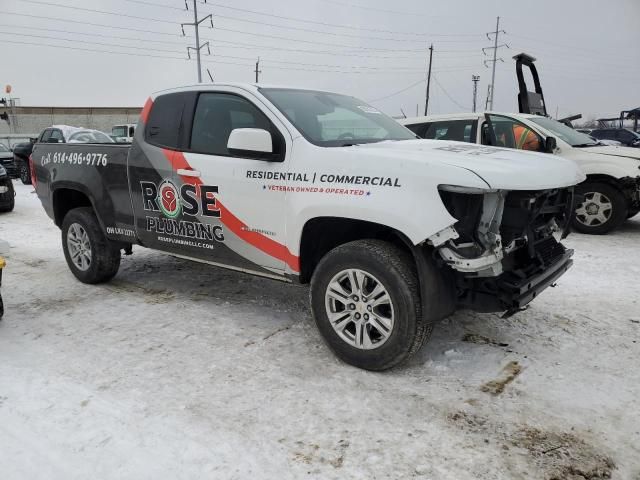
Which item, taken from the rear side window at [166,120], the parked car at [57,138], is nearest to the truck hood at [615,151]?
the rear side window at [166,120]

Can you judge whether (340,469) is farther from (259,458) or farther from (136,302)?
(136,302)

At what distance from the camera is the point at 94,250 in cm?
510

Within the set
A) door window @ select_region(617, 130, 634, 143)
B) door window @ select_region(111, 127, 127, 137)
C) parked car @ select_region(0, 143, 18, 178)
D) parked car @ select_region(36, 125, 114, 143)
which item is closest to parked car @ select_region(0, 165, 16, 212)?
parked car @ select_region(36, 125, 114, 143)

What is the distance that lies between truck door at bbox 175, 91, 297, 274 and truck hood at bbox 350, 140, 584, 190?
71 centimetres

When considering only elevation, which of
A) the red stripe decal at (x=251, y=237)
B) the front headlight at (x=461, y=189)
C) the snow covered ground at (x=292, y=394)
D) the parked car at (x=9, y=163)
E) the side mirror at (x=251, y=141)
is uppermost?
the side mirror at (x=251, y=141)

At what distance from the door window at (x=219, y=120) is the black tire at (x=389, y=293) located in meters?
1.18

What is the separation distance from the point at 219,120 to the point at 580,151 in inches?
227

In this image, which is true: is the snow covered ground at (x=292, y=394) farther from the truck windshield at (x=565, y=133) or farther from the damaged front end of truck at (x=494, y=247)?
the truck windshield at (x=565, y=133)

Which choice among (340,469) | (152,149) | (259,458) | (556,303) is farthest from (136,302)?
(556,303)

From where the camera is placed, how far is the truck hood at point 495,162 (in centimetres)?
283

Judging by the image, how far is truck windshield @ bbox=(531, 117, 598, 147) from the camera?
7.84 metres

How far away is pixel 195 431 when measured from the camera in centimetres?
269

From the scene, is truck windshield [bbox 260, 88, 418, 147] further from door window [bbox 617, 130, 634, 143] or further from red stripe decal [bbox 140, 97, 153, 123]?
door window [bbox 617, 130, 634, 143]

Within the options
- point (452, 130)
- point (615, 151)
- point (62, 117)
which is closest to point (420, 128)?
point (452, 130)
